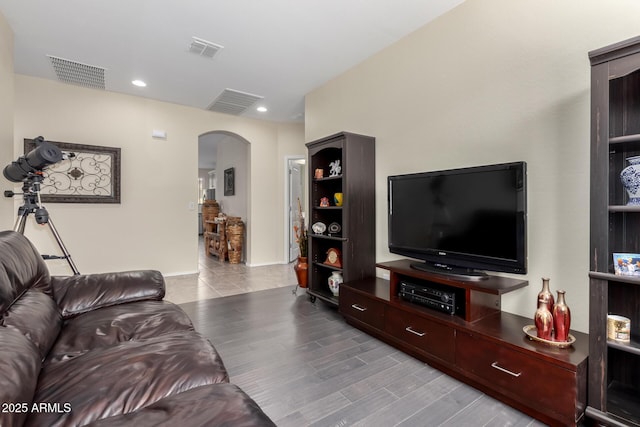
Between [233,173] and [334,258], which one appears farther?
[233,173]

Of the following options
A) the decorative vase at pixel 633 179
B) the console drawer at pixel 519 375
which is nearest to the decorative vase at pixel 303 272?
the console drawer at pixel 519 375

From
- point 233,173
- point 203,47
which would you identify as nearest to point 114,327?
point 203,47

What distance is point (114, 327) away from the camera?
4.95ft

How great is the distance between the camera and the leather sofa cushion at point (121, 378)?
91 cm

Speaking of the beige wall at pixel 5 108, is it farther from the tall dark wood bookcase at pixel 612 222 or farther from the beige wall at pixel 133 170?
the tall dark wood bookcase at pixel 612 222

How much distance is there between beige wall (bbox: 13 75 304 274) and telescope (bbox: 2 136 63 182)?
5.42 ft

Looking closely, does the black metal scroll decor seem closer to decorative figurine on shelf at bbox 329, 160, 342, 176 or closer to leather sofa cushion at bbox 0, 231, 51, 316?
leather sofa cushion at bbox 0, 231, 51, 316

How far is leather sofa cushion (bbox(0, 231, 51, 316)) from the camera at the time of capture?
4.19 feet

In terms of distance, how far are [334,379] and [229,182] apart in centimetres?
535

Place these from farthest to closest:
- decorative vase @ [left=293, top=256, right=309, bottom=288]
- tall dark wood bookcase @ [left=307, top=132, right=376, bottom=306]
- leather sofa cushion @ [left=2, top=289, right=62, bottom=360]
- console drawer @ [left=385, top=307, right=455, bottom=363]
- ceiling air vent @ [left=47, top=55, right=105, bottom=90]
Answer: decorative vase @ [left=293, top=256, right=309, bottom=288], ceiling air vent @ [left=47, top=55, right=105, bottom=90], tall dark wood bookcase @ [left=307, top=132, right=376, bottom=306], console drawer @ [left=385, top=307, right=455, bottom=363], leather sofa cushion @ [left=2, top=289, right=62, bottom=360]

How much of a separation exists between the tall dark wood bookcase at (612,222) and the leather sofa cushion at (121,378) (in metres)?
1.65

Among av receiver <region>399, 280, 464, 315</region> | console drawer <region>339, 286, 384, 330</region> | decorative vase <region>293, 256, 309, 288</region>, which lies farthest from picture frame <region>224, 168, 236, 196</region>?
av receiver <region>399, 280, 464, 315</region>

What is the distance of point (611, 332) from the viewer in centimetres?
137

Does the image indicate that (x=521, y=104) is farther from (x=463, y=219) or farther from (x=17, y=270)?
(x=17, y=270)
